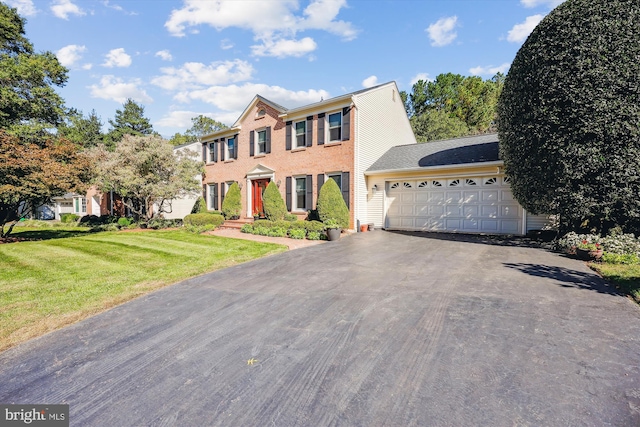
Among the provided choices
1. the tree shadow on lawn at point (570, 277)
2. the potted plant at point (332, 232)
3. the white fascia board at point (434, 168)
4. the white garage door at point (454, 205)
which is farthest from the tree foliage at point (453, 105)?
the tree shadow on lawn at point (570, 277)

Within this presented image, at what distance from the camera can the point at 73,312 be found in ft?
13.9

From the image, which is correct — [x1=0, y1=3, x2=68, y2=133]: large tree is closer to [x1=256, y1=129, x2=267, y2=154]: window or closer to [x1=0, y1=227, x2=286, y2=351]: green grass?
[x1=0, y1=227, x2=286, y2=351]: green grass

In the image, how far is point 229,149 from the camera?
61.7ft

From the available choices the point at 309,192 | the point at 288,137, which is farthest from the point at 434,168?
the point at 288,137

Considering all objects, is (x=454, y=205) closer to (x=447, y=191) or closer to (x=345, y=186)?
(x=447, y=191)

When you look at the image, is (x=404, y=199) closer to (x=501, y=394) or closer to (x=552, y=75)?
(x=552, y=75)

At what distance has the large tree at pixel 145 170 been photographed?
14.1 metres

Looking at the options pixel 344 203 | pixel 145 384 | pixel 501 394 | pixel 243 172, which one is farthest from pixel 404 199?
pixel 145 384

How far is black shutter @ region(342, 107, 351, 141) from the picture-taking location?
13245 mm

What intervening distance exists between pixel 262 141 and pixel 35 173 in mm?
10063

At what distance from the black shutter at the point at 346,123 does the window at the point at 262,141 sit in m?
5.43

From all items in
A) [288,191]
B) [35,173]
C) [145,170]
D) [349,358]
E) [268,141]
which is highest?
[268,141]

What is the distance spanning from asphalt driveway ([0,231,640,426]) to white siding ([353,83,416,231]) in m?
8.74

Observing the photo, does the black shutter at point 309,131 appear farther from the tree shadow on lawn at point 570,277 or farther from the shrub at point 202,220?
the tree shadow on lawn at point 570,277
